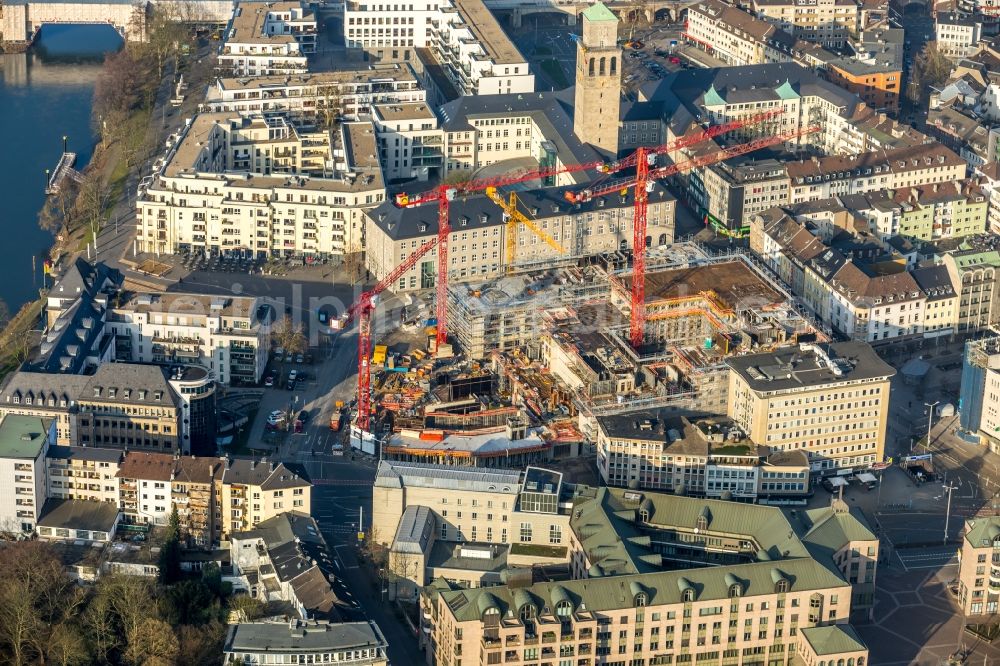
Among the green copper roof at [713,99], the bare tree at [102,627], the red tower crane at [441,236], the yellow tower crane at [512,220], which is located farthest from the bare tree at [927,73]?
the bare tree at [102,627]

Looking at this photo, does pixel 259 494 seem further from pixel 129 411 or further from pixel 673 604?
pixel 673 604

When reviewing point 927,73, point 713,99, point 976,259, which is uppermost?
point 713,99

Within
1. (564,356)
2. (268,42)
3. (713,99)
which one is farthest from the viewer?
(268,42)

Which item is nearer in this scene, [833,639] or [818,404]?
[833,639]

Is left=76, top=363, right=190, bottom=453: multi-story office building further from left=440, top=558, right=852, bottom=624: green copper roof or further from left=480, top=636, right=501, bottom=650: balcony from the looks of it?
left=480, top=636, right=501, bottom=650: balcony

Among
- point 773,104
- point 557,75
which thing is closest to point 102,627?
point 773,104

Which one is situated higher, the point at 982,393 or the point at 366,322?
the point at 366,322

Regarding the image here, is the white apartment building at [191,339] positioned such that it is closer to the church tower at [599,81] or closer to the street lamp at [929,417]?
the church tower at [599,81]
